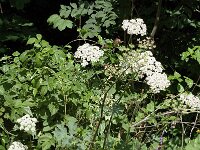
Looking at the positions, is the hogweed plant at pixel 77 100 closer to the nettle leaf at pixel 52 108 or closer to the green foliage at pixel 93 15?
the nettle leaf at pixel 52 108

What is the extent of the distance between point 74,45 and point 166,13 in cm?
113

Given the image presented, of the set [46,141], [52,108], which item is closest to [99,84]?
[52,108]

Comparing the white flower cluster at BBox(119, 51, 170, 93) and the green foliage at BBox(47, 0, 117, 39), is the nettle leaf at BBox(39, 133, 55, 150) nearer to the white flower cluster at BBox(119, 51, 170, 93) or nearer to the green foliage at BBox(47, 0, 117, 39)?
the white flower cluster at BBox(119, 51, 170, 93)

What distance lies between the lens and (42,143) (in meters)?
3.11

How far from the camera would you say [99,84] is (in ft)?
11.6

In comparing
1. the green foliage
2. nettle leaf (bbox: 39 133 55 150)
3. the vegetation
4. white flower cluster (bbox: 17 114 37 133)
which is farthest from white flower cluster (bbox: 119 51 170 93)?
the green foliage

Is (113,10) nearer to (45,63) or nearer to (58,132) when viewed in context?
(45,63)

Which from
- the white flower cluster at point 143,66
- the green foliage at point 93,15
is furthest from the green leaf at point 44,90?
the green foliage at point 93,15

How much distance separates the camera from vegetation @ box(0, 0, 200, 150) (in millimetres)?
2789

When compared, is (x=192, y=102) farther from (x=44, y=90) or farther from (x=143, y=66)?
(x=44, y=90)

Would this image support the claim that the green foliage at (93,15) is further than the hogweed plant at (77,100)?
Yes

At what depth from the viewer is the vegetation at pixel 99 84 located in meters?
2.79

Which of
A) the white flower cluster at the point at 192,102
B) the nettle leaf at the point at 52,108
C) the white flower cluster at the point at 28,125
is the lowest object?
the nettle leaf at the point at 52,108

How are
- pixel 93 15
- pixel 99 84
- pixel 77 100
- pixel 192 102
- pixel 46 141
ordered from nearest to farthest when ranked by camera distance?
pixel 192 102
pixel 46 141
pixel 77 100
pixel 99 84
pixel 93 15
